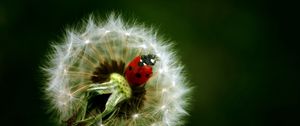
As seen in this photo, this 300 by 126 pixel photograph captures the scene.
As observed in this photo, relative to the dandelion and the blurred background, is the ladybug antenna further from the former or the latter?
the blurred background

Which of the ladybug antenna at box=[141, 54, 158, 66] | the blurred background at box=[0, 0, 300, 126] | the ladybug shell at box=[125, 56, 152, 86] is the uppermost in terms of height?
the blurred background at box=[0, 0, 300, 126]

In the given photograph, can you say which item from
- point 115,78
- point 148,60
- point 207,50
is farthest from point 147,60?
point 207,50

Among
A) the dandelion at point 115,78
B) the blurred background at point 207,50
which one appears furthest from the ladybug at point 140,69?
the blurred background at point 207,50

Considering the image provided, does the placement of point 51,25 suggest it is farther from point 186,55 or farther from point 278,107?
point 278,107

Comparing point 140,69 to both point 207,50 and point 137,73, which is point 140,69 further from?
point 207,50

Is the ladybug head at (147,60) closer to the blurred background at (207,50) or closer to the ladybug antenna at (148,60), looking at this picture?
the ladybug antenna at (148,60)

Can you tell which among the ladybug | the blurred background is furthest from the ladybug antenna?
the blurred background
